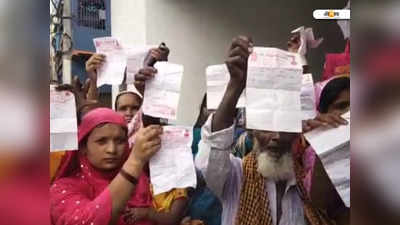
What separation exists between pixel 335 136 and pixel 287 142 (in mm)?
322

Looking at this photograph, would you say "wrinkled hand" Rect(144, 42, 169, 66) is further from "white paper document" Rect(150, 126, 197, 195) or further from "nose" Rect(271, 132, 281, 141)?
"nose" Rect(271, 132, 281, 141)

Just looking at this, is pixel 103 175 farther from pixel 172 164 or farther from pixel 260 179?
pixel 260 179

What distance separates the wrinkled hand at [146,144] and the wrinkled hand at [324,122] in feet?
1.14

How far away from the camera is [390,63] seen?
2.72ft

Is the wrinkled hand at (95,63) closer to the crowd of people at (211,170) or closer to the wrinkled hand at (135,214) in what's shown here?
the crowd of people at (211,170)

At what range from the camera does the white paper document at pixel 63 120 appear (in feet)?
4.71

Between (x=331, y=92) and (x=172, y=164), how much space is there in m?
0.46

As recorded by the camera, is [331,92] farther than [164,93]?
Yes

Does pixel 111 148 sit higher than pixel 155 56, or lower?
lower

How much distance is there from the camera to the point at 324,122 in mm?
1450

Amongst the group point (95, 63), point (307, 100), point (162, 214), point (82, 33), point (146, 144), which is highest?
point (82, 33)

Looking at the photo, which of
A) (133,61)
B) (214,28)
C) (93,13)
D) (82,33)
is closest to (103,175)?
(133,61)

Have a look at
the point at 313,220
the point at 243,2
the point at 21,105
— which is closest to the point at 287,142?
the point at 313,220

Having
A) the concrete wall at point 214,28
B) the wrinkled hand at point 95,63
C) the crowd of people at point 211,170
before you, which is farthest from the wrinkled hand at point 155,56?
the concrete wall at point 214,28
